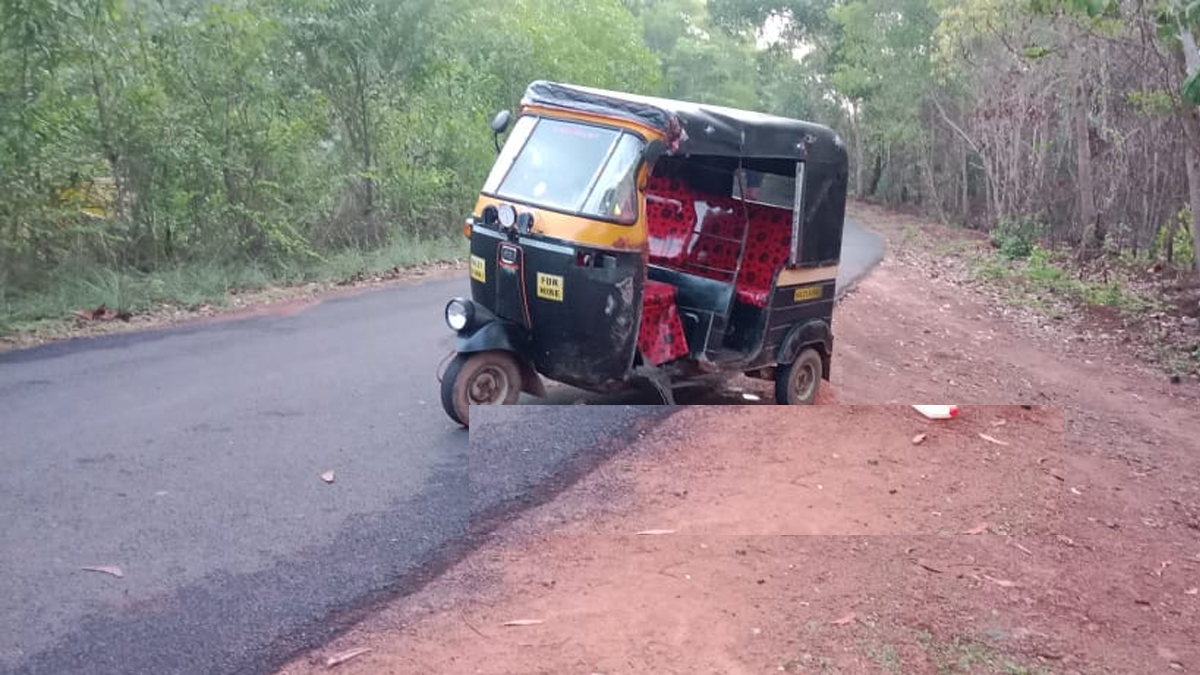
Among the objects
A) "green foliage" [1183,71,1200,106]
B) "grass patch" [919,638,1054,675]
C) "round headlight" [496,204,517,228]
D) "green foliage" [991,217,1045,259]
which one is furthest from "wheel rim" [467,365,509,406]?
"green foliage" [991,217,1045,259]

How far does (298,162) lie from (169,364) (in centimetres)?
707

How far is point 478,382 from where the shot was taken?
25.4 feet

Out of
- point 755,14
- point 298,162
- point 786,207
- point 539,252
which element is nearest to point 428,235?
point 298,162

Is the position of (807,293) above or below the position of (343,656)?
above

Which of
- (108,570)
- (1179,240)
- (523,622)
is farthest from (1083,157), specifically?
(108,570)

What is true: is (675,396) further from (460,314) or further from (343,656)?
(343,656)

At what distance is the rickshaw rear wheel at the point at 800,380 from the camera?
9109 millimetres

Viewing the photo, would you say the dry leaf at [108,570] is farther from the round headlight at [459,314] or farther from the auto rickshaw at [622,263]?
the round headlight at [459,314]

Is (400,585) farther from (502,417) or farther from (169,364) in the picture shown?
(169,364)

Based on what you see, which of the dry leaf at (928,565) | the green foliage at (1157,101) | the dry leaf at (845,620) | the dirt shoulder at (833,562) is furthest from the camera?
the green foliage at (1157,101)

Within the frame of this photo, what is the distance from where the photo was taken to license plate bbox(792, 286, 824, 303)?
8883mm

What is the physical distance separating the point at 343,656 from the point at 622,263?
3603 millimetres

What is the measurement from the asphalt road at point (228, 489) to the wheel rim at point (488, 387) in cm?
29

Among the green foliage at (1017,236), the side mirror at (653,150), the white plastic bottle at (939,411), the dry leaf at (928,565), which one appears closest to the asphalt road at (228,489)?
the side mirror at (653,150)
